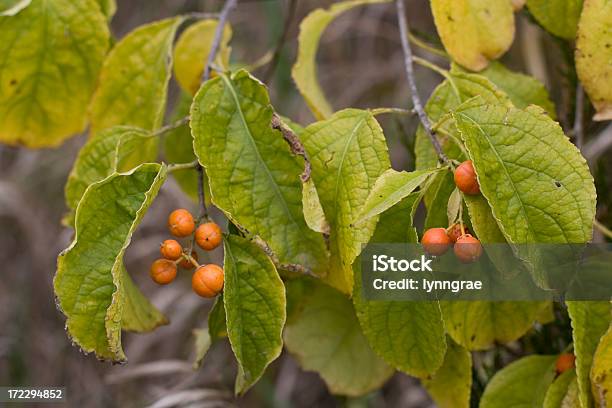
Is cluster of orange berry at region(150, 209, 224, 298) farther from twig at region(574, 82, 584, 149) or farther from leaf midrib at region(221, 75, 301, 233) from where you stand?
twig at region(574, 82, 584, 149)

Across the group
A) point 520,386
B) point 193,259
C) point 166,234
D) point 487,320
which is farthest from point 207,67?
point 166,234

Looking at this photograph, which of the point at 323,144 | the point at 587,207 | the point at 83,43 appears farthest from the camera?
the point at 83,43

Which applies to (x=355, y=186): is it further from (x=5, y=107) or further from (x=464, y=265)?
(x=5, y=107)

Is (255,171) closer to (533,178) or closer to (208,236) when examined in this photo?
(208,236)

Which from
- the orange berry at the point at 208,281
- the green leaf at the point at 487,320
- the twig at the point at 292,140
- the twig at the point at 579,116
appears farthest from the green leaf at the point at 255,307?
the twig at the point at 579,116

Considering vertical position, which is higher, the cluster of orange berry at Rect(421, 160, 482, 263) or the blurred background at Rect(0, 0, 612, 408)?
the cluster of orange berry at Rect(421, 160, 482, 263)

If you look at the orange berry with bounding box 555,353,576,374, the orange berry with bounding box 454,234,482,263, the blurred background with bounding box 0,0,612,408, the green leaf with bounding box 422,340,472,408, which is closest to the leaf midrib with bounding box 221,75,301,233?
the orange berry with bounding box 454,234,482,263

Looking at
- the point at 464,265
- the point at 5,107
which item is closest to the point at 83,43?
the point at 5,107
